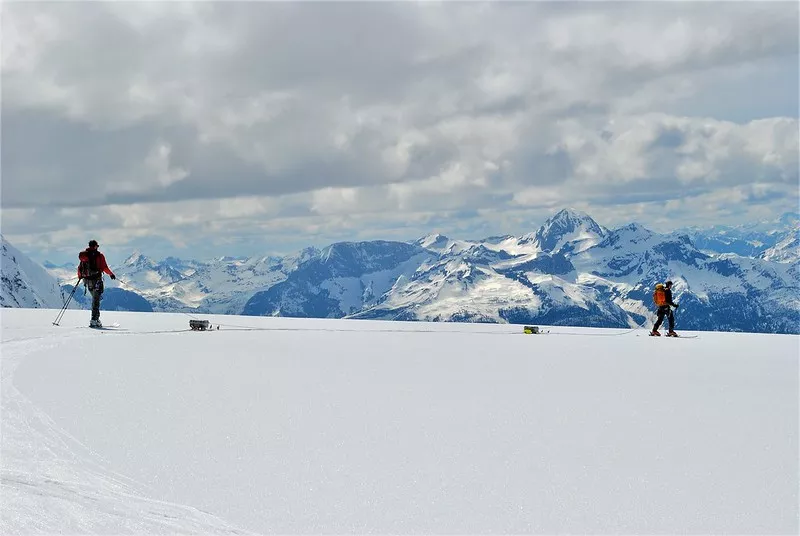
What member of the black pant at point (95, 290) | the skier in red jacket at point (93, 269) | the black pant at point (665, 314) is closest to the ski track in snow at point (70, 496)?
the black pant at point (95, 290)

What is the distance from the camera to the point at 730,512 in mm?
8812

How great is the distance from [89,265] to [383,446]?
22.7 m

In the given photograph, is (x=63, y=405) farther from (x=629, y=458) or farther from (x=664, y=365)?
(x=664, y=365)

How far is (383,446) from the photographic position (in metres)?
10.8

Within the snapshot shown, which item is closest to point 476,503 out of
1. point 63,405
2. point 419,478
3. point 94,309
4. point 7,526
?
point 419,478

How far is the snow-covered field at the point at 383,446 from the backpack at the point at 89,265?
9915mm

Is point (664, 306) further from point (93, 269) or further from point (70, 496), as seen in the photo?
point (70, 496)

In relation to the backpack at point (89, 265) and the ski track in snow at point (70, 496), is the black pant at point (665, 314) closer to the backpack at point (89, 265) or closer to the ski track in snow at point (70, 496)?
the backpack at point (89, 265)

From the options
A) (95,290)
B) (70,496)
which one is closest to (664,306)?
(95,290)

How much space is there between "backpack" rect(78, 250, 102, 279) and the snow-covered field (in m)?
9.92

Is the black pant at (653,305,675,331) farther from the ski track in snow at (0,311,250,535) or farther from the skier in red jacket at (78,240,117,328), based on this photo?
the ski track in snow at (0,311,250,535)

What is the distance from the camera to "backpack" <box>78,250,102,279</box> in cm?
2945

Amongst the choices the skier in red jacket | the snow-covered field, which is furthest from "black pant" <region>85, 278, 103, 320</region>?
the snow-covered field

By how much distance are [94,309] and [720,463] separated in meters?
24.7
